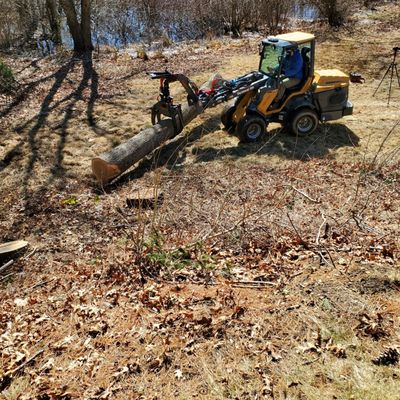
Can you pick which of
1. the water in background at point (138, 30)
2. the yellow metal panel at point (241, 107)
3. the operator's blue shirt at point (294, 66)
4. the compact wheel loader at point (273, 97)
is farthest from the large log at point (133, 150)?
the water in background at point (138, 30)

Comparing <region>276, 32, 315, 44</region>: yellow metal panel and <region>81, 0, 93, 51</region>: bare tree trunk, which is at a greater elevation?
<region>81, 0, 93, 51</region>: bare tree trunk

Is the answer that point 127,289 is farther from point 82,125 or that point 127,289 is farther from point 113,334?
point 82,125

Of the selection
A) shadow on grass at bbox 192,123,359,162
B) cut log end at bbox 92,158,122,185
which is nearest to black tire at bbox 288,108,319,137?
shadow on grass at bbox 192,123,359,162

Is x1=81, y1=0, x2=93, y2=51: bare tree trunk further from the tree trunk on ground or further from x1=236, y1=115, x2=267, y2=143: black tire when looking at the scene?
x1=236, y1=115, x2=267, y2=143: black tire

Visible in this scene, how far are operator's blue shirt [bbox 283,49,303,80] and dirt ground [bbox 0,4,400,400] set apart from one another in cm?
123

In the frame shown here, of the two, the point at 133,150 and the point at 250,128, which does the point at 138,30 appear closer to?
the point at 250,128

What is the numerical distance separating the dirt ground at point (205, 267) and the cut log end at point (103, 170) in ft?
0.80

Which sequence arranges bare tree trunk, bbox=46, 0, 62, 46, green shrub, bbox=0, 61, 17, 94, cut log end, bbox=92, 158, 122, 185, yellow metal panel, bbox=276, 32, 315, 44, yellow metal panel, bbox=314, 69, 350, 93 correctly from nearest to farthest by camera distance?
cut log end, bbox=92, 158, 122, 185
yellow metal panel, bbox=276, 32, 315, 44
yellow metal panel, bbox=314, 69, 350, 93
green shrub, bbox=0, 61, 17, 94
bare tree trunk, bbox=46, 0, 62, 46

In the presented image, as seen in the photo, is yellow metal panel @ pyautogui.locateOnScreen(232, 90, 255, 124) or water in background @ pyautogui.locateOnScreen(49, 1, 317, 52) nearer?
yellow metal panel @ pyautogui.locateOnScreen(232, 90, 255, 124)

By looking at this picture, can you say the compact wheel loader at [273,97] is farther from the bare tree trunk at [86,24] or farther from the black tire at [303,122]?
the bare tree trunk at [86,24]

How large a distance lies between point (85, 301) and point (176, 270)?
44.2 inches

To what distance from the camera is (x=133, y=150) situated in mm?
7996

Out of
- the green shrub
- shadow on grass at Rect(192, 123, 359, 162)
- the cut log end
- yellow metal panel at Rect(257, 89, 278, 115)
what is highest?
the green shrub

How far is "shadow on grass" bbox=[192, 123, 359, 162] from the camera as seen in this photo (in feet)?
27.9
